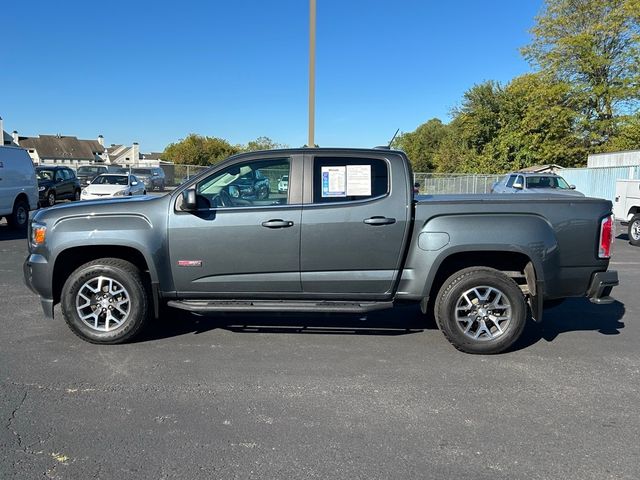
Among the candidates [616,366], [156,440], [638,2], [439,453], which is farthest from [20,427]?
[638,2]

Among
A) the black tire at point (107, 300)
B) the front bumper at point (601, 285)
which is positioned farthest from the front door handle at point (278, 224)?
the front bumper at point (601, 285)

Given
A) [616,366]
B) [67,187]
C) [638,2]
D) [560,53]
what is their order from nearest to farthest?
1. [616,366]
2. [67,187]
3. [638,2]
4. [560,53]

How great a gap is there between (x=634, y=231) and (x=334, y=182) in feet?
35.8

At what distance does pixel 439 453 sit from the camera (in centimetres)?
312

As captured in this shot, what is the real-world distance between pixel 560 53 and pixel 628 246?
28.3m

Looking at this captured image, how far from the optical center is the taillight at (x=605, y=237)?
15.4 feet

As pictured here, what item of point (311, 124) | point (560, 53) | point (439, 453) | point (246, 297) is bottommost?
point (439, 453)

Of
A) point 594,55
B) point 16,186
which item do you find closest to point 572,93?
point 594,55

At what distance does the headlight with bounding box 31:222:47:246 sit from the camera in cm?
489

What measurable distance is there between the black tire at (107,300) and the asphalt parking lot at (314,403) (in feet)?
0.46

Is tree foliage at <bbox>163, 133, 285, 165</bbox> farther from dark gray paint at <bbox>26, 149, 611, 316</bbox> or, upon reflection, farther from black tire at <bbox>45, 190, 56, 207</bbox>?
dark gray paint at <bbox>26, 149, 611, 316</bbox>

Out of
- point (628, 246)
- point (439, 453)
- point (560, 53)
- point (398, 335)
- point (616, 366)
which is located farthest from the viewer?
point (560, 53)

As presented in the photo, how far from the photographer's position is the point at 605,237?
15.4 ft

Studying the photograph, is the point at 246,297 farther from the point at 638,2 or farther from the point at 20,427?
the point at 638,2
